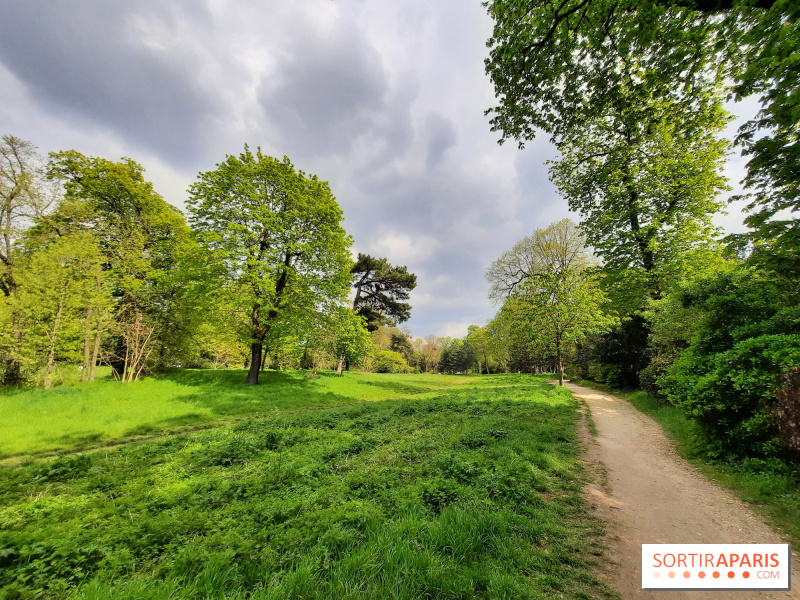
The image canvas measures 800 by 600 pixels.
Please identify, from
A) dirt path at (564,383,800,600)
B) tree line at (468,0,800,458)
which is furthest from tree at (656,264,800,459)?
dirt path at (564,383,800,600)

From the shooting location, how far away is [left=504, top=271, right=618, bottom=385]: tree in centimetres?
1950

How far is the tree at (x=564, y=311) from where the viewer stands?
1950cm

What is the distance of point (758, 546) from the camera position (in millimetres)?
3590

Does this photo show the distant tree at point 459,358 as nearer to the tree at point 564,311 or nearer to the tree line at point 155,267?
the tree at point 564,311

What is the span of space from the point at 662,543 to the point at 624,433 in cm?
663

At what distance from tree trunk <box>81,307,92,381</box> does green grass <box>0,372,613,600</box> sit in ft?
36.3

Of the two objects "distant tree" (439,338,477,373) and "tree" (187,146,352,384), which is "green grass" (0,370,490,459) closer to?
"tree" (187,146,352,384)

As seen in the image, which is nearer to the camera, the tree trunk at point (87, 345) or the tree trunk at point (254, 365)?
the tree trunk at point (87, 345)

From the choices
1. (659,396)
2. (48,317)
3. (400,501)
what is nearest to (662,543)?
(400,501)

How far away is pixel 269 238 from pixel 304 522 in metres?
16.1

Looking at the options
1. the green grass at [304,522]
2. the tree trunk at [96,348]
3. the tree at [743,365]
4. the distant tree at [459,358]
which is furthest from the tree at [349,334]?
the distant tree at [459,358]

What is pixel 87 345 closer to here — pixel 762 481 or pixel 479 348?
pixel 762 481

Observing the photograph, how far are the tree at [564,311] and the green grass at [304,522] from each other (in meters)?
14.5

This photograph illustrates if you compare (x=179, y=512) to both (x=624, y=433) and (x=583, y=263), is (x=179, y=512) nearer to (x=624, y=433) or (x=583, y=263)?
(x=624, y=433)
